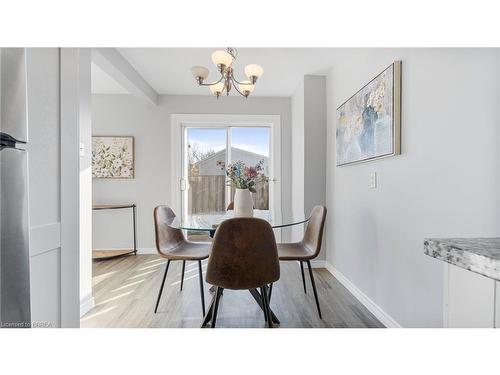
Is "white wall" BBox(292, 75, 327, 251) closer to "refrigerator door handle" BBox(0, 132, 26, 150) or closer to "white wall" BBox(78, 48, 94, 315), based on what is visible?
"white wall" BBox(78, 48, 94, 315)

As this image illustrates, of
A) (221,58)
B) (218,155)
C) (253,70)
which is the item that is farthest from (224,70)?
(218,155)

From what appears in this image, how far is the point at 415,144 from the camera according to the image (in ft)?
4.94

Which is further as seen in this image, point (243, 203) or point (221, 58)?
point (243, 203)

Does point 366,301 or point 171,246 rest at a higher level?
point 171,246

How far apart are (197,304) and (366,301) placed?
4.78ft

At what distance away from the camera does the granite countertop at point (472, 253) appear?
431 mm

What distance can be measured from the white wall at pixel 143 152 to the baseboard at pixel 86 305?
1723mm

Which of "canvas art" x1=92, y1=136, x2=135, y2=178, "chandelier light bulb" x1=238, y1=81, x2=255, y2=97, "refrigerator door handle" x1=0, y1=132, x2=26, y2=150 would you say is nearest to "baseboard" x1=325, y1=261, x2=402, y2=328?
"chandelier light bulb" x1=238, y1=81, x2=255, y2=97

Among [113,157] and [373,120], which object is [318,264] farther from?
[113,157]

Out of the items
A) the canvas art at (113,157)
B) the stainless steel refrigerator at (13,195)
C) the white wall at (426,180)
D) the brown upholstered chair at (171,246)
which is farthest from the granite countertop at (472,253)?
the canvas art at (113,157)

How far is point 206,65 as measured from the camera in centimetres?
288

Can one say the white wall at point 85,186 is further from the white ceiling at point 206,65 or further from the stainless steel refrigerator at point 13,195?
the stainless steel refrigerator at point 13,195

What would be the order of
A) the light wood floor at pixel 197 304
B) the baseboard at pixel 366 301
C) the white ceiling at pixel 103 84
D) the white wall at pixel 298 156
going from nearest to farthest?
the baseboard at pixel 366 301
the light wood floor at pixel 197 304
the white ceiling at pixel 103 84
the white wall at pixel 298 156
